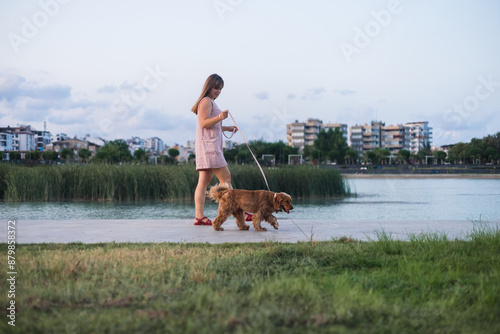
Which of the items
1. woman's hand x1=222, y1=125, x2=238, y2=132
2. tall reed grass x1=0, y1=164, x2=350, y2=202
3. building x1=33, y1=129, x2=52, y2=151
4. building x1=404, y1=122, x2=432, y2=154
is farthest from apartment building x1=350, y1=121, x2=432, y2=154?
woman's hand x1=222, y1=125, x2=238, y2=132

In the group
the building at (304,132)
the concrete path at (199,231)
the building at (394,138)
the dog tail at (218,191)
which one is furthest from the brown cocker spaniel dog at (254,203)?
the building at (394,138)

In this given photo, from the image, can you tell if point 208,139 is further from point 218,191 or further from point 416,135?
point 416,135

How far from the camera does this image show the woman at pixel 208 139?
5.51m

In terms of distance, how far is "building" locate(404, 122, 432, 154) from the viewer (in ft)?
466

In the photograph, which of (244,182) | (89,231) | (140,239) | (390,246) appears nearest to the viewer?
(390,246)

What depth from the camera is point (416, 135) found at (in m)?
151

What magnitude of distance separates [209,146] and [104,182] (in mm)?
8546

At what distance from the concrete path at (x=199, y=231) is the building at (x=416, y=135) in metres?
143

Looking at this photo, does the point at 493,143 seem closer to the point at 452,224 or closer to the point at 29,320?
the point at 452,224

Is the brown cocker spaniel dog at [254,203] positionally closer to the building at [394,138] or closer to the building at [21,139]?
the building at [21,139]

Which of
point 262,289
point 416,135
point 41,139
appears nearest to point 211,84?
point 262,289

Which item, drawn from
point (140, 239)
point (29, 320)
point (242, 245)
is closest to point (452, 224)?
point (242, 245)

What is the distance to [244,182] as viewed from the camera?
14.4 m

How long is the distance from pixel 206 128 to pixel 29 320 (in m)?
3.66
